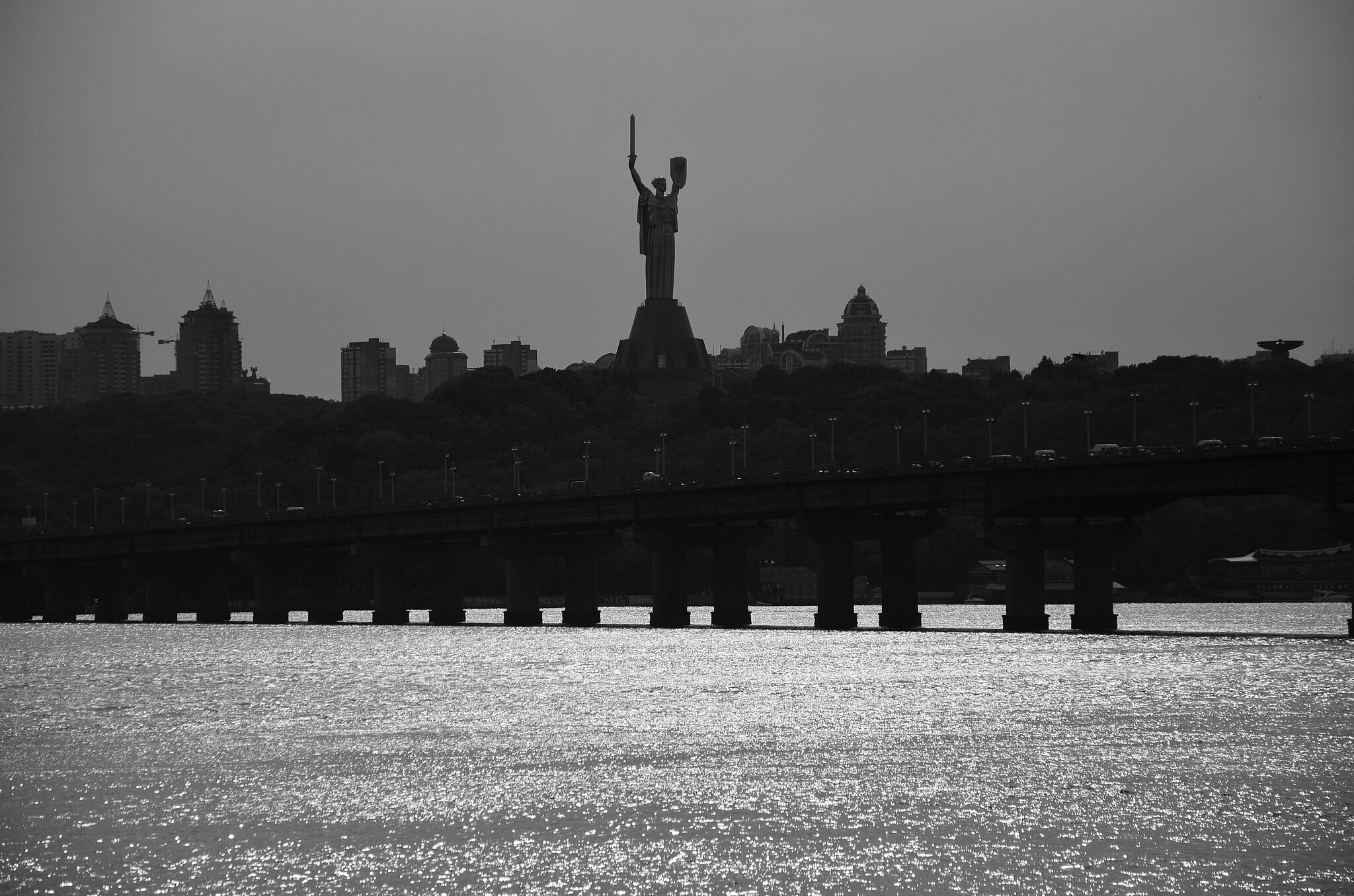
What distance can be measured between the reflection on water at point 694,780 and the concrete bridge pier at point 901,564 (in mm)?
44046

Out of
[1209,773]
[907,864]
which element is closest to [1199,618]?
[1209,773]

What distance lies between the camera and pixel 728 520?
159m

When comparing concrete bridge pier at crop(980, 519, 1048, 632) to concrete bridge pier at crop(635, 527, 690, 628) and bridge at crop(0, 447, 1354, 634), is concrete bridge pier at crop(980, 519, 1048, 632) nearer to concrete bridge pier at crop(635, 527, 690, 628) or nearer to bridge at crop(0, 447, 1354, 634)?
bridge at crop(0, 447, 1354, 634)

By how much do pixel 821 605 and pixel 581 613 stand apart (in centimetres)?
3188

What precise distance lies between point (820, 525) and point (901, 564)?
31.8ft

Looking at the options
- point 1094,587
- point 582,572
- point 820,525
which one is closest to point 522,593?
point 582,572

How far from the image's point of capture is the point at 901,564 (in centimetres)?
15812

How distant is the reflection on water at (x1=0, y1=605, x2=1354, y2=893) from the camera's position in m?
47.6

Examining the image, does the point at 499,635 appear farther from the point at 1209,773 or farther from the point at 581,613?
the point at 1209,773

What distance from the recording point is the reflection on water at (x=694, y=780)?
4756cm

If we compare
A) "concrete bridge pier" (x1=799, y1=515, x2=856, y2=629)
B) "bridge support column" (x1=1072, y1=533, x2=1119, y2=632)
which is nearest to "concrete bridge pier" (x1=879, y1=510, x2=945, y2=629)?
"concrete bridge pier" (x1=799, y1=515, x2=856, y2=629)

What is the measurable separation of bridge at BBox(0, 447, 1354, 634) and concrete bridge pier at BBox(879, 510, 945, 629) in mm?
145

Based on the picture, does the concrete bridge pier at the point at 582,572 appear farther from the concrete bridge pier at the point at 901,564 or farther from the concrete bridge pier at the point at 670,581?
the concrete bridge pier at the point at 901,564

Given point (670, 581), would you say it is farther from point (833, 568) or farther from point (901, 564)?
point (901, 564)
